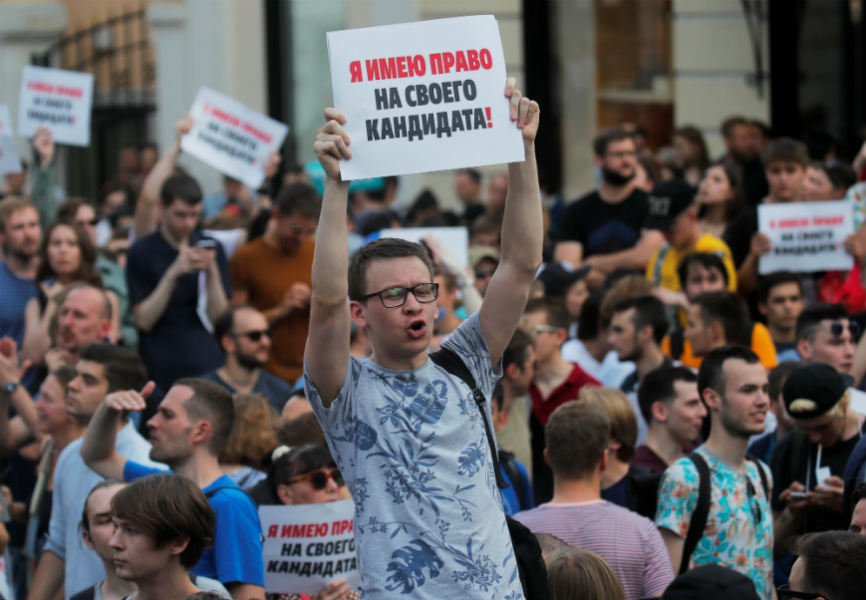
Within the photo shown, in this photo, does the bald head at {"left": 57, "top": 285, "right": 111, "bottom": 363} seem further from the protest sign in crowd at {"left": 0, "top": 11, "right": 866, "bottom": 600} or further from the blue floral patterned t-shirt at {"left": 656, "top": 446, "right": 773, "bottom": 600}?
the blue floral patterned t-shirt at {"left": 656, "top": 446, "right": 773, "bottom": 600}

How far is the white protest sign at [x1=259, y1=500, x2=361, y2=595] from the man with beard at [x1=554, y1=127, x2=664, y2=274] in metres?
4.63

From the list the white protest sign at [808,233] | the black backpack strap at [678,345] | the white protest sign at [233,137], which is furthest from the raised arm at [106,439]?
the white protest sign at [233,137]

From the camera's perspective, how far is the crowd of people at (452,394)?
3936mm

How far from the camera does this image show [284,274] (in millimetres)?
9289

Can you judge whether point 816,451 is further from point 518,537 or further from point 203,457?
point 203,457

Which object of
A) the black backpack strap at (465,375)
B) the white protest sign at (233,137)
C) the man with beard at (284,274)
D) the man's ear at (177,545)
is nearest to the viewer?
the black backpack strap at (465,375)

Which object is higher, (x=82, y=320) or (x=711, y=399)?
(x=82, y=320)

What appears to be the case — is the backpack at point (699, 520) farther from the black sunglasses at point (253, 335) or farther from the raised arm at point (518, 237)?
the black sunglasses at point (253, 335)

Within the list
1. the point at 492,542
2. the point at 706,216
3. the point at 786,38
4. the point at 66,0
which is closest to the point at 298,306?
the point at 706,216

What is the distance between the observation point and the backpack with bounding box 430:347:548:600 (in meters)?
4.09

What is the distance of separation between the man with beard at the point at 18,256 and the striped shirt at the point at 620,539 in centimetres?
461

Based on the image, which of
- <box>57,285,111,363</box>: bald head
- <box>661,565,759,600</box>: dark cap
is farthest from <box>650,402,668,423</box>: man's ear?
<box>661,565,759,600</box>: dark cap

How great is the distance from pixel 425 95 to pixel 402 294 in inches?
22.6

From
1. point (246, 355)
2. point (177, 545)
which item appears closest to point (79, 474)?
point (177, 545)
